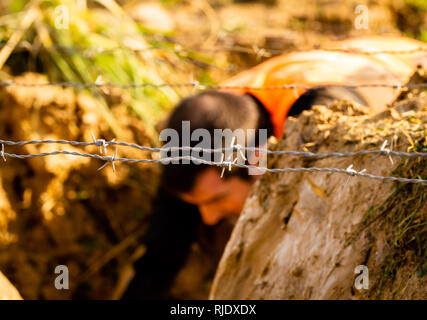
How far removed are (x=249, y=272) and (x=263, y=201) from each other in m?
0.23

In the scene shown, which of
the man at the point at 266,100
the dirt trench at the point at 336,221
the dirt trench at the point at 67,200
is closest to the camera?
the dirt trench at the point at 336,221

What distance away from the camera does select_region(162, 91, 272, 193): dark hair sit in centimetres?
202

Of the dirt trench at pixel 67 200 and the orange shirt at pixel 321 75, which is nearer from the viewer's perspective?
the orange shirt at pixel 321 75

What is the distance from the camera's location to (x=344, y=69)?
6.81 feet

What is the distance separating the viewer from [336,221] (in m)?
1.38

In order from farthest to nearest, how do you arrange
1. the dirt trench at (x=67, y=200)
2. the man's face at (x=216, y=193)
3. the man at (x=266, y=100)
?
the dirt trench at (x=67, y=200) → the man's face at (x=216, y=193) → the man at (x=266, y=100)

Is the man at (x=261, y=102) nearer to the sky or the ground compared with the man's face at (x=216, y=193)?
nearer to the sky

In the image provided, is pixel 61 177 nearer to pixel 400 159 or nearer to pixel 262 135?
pixel 262 135

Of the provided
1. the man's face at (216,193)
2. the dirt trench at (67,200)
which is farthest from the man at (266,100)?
the dirt trench at (67,200)

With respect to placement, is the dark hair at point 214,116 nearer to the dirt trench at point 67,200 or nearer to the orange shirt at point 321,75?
the orange shirt at point 321,75

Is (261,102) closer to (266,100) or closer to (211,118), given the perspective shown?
(266,100)

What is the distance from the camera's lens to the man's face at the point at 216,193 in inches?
83.5

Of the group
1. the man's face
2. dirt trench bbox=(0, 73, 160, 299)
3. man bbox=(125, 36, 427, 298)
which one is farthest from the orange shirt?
dirt trench bbox=(0, 73, 160, 299)

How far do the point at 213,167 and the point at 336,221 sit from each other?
31.5 inches
